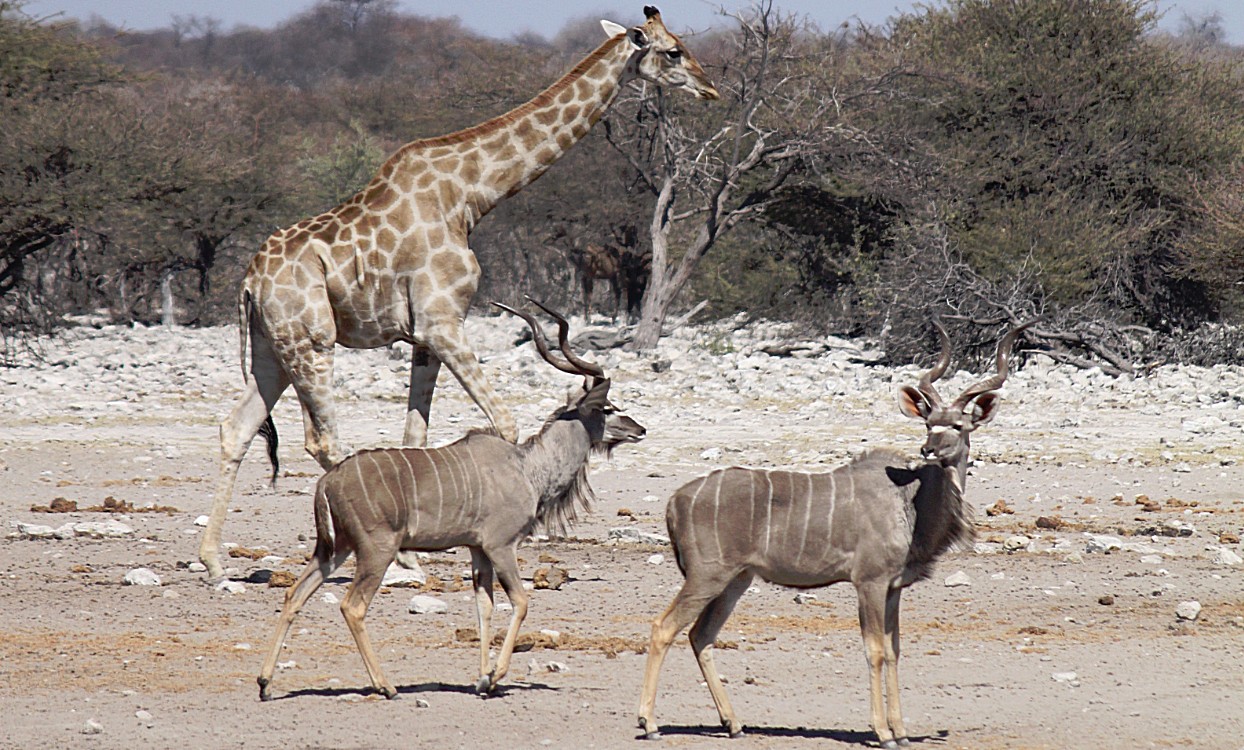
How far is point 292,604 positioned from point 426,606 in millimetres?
1614

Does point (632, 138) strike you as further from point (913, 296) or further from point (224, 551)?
point (224, 551)

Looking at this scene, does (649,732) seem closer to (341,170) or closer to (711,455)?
(711,455)

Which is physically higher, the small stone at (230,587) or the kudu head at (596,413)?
the kudu head at (596,413)

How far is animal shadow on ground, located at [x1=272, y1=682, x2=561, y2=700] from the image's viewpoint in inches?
219

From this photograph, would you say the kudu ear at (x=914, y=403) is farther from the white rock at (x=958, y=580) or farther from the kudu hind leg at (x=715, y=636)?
the white rock at (x=958, y=580)

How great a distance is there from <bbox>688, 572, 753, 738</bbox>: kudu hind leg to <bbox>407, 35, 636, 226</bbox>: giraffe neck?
4003mm

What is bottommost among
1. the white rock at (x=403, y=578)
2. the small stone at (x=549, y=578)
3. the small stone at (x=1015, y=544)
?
the white rock at (x=403, y=578)

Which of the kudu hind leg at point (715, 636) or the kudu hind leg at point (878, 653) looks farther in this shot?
the kudu hind leg at point (715, 636)

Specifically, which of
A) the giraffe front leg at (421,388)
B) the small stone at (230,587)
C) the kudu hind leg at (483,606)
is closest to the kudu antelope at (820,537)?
the kudu hind leg at (483,606)

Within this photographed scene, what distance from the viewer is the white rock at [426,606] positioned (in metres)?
7.18

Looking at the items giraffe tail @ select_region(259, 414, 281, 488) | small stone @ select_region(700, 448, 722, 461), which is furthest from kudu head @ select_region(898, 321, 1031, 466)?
small stone @ select_region(700, 448, 722, 461)

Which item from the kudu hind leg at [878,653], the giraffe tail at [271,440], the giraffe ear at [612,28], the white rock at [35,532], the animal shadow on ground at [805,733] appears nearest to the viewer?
the kudu hind leg at [878,653]

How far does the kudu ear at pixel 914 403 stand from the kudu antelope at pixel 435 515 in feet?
4.87

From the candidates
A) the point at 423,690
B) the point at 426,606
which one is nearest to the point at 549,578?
the point at 426,606
